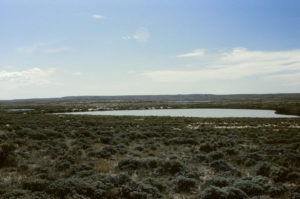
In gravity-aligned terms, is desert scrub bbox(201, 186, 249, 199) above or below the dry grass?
above

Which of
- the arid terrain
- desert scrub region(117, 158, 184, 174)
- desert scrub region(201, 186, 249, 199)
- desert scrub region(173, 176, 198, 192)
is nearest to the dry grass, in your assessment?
the arid terrain

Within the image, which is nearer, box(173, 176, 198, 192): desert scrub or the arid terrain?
the arid terrain

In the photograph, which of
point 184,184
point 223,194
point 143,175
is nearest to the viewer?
Result: point 223,194

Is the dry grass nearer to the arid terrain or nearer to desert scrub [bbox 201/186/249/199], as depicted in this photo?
the arid terrain

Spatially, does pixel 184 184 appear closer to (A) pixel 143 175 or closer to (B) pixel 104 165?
(A) pixel 143 175

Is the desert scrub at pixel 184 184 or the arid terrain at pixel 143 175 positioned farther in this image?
the desert scrub at pixel 184 184

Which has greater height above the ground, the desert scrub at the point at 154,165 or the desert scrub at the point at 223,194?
the desert scrub at the point at 223,194

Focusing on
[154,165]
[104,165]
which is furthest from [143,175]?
[104,165]

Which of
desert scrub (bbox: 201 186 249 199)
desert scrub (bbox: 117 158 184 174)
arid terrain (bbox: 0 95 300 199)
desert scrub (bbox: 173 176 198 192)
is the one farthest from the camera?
desert scrub (bbox: 117 158 184 174)

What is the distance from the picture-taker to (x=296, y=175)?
8375 millimetres

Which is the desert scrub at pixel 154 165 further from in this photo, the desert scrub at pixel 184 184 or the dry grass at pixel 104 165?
the desert scrub at pixel 184 184

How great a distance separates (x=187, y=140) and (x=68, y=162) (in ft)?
32.4

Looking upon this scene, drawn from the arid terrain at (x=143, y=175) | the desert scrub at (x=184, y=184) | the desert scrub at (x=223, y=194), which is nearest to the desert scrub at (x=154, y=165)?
the arid terrain at (x=143, y=175)

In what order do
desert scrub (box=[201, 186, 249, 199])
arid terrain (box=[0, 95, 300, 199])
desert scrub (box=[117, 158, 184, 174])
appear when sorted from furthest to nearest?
1. desert scrub (box=[117, 158, 184, 174])
2. arid terrain (box=[0, 95, 300, 199])
3. desert scrub (box=[201, 186, 249, 199])
